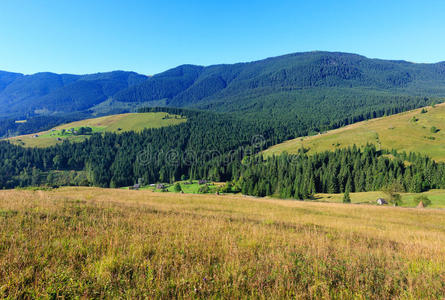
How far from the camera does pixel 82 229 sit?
23.2 feet

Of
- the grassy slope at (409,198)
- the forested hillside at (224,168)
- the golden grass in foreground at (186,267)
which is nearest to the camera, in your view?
the golden grass in foreground at (186,267)

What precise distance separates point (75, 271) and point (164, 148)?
647 feet

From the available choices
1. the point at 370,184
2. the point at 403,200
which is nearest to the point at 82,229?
the point at 403,200

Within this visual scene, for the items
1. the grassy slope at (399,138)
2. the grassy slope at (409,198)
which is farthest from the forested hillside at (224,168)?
the grassy slope at (399,138)

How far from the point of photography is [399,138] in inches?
5935

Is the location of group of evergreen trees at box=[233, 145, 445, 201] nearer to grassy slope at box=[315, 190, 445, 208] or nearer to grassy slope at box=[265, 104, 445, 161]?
grassy slope at box=[315, 190, 445, 208]

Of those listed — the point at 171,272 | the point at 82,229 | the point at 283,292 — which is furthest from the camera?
the point at 82,229

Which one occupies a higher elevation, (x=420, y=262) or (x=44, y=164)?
(x=420, y=262)

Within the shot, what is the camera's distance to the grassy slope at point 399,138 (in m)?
137

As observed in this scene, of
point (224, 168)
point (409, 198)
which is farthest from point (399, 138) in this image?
point (224, 168)

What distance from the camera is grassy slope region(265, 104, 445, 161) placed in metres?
137

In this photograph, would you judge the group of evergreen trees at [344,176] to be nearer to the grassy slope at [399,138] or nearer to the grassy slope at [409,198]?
the grassy slope at [409,198]

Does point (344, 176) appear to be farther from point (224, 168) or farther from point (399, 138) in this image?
point (399, 138)

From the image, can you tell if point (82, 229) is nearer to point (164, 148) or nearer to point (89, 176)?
point (89, 176)
